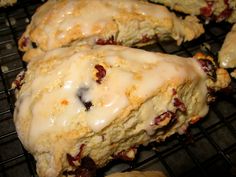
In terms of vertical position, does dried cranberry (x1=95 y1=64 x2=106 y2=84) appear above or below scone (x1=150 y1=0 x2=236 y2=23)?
above

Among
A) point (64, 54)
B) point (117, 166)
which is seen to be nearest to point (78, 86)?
point (64, 54)

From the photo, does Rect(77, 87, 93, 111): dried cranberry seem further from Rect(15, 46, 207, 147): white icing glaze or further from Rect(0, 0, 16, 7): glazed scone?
Rect(0, 0, 16, 7): glazed scone

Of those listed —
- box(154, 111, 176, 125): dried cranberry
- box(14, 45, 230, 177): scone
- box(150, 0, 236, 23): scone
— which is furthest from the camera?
box(150, 0, 236, 23): scone

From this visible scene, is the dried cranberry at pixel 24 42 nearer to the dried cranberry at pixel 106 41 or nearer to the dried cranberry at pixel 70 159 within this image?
the dried cranberry at pixel 106 41

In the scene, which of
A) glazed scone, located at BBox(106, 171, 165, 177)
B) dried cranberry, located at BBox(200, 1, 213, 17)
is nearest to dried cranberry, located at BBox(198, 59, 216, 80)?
glazed scone, located at BBox(106, 171, 165, 177)

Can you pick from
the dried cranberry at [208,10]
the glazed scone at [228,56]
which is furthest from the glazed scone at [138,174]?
the dried cranberry at [208,10]

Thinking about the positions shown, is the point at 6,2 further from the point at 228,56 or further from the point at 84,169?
the point at 228,56
